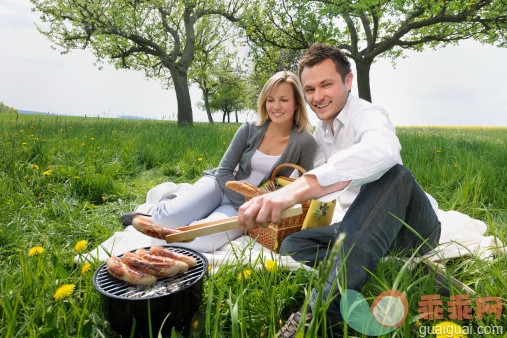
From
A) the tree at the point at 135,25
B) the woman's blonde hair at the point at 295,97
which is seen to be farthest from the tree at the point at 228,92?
the woman's blonde hair at the point at 295,97

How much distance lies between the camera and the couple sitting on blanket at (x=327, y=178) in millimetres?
1464

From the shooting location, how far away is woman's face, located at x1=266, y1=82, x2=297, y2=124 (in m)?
3.04

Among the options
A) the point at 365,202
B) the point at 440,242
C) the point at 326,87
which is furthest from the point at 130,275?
the point at 440,242

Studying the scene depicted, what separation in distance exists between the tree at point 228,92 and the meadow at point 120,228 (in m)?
22.7

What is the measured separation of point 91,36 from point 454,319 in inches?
603

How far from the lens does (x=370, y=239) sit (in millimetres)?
1517

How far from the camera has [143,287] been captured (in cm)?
145

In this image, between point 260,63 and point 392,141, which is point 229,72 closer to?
point 260,63

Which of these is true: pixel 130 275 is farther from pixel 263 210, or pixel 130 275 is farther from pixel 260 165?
pixel 260 165

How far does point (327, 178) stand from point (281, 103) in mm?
1767

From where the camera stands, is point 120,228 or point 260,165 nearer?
point 120,228

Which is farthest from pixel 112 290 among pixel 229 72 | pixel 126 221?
pixel 229 72

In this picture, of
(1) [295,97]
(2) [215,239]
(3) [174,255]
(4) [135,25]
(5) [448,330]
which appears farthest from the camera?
(4) [135,25]

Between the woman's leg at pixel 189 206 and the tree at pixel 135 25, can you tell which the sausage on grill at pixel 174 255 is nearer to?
the woman's leg at pixel 189 206
